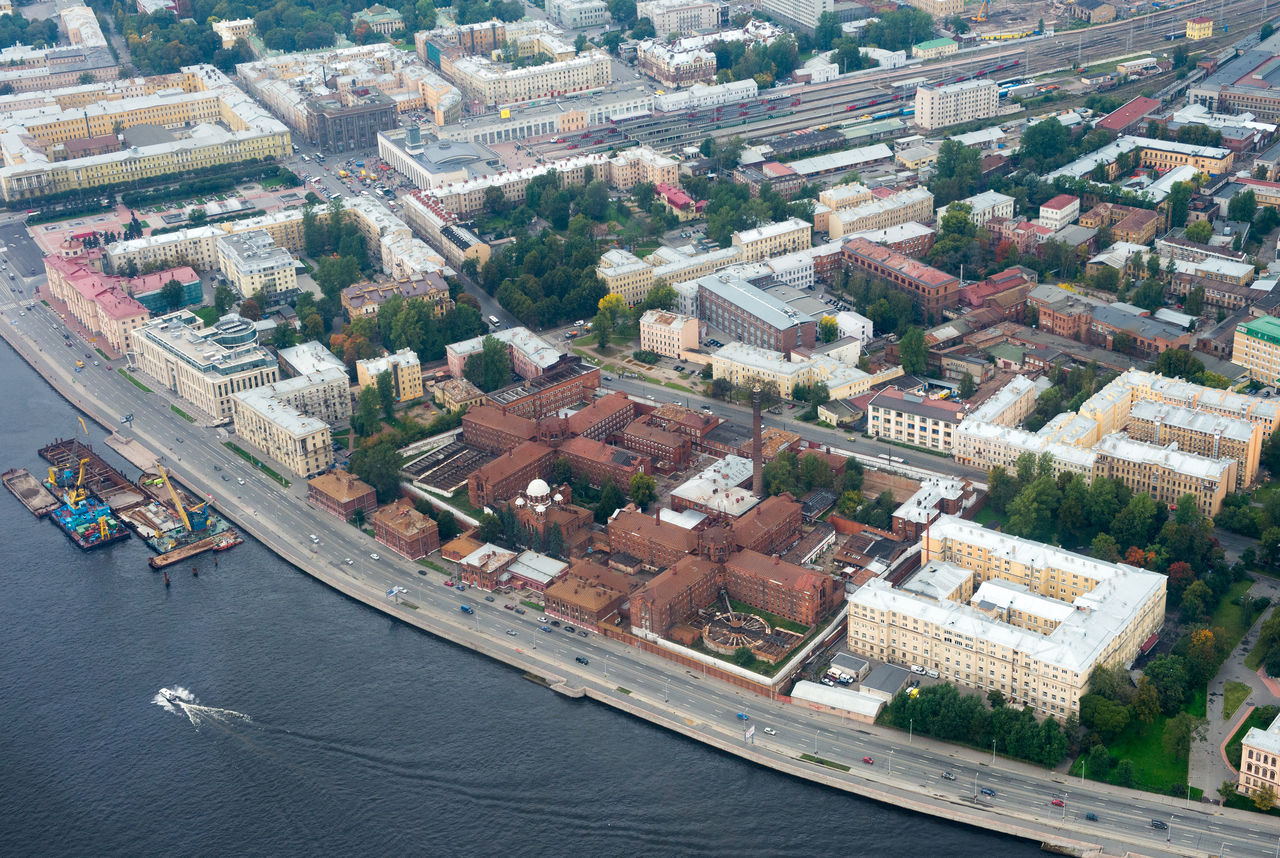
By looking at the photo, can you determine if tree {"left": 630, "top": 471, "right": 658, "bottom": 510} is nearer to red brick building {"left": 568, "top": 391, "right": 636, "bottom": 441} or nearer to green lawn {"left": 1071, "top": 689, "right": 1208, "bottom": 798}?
red brick building {"left": 568, "top": 391, "right": 636, "bottom": 441}

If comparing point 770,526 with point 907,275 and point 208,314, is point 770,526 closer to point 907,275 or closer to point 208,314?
point 907,275

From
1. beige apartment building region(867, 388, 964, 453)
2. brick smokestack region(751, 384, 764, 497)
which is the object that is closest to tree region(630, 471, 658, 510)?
brick smokestack region(751, 384, 764, 497)

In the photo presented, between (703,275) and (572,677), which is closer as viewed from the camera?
(572,677)

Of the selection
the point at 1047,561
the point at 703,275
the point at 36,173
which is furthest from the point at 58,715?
the point at 36,173

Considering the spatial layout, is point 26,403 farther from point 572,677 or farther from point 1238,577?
point 1238,577

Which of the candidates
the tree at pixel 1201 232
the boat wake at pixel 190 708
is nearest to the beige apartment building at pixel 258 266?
the boat wake at pixel 190 708

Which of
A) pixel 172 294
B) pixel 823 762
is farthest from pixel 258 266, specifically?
pixel 823 762

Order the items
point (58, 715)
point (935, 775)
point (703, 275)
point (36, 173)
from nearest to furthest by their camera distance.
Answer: point (935, 775) → point (58, 715) → point (703, 275) → point (36, 173)

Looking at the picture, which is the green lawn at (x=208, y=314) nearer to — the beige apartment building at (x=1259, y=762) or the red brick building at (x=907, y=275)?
the red brick building at (x=907, y=275)
